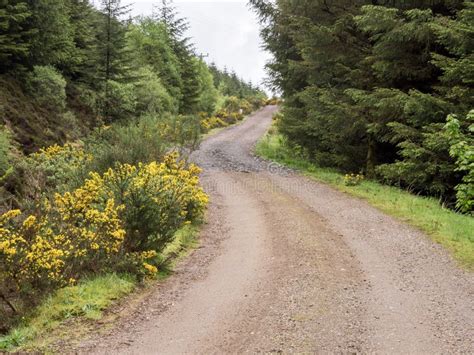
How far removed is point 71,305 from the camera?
5449 millimetres

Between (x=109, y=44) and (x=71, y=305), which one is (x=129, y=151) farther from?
(x=109, y=44)

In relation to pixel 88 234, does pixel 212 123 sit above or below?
above

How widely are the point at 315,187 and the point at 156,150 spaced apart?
16.8ft

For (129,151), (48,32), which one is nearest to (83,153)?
(129,151)

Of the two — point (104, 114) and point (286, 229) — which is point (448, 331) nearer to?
point (286, 229)

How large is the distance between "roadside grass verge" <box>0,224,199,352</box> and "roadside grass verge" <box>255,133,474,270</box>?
527 cm

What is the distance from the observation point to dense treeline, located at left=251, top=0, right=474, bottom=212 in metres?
10.9

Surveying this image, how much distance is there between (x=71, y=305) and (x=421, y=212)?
7967 mm

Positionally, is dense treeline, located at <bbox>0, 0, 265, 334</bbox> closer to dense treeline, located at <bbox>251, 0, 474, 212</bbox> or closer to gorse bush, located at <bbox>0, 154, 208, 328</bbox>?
gorse bush, located at <bbox>0, 154, 208, 328</bbox>

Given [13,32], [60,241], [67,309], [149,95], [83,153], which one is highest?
[13,32]

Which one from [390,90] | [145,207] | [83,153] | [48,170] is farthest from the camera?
[83,153]

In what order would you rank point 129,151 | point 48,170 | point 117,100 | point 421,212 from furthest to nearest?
point 117,100
point 48,170
point 129,151
point 421,212

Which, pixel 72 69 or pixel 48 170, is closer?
pixel 48 170

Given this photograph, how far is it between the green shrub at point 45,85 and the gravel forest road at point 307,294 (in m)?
11.0
